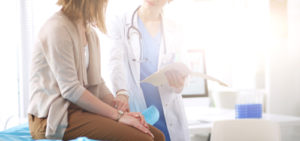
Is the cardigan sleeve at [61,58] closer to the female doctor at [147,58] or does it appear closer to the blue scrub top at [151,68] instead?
the female doctor at [147,58]

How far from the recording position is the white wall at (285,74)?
10.7ft

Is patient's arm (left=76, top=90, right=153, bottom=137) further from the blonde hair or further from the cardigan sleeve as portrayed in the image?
the blonde hair

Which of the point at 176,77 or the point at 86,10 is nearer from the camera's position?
the point at 86,10

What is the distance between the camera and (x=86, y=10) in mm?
1154

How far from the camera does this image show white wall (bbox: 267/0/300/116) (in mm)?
3273

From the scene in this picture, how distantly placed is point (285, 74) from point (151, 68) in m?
1.94

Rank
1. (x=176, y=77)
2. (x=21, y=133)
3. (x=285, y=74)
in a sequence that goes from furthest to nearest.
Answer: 1. (x=285, y=74)
2. (x=176, y=77)
3. (x=21, y=133)

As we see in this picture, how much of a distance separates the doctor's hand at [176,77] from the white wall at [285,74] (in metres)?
1.87

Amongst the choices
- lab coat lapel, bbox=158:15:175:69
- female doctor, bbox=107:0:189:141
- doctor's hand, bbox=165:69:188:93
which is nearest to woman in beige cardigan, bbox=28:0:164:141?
doctor's hand, bbox=165:69:188:93

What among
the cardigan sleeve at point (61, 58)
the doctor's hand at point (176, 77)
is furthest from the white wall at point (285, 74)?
the cardigan sleeve at point (61, 58)

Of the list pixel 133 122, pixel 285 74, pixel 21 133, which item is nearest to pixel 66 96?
pixel 133 122

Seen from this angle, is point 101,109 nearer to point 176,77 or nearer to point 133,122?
point 133,122

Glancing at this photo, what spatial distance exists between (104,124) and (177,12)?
2.70 metres

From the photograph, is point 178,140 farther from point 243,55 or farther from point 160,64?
point 243,55
